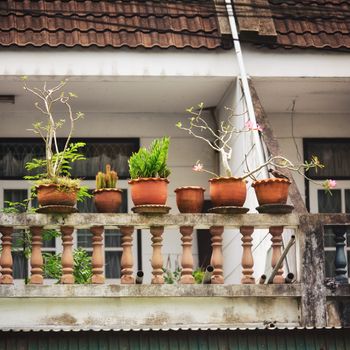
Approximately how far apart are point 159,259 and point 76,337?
3.77ft

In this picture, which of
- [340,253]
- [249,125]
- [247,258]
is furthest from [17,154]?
[340,253]

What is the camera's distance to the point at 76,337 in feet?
42.4

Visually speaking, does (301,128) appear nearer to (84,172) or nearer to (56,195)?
(84,172)

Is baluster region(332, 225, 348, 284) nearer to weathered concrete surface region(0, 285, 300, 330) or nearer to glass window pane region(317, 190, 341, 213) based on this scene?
weathered concrete surface region(0, 285, 300, 330)

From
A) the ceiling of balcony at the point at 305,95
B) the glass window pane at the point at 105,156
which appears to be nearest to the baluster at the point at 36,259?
the glass window pane at the point at 105,156

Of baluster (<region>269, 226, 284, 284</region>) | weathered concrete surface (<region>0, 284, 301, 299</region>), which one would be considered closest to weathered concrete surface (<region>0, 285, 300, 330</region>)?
weathered concrete surface (<region>0, 284, 301, 299</region>)

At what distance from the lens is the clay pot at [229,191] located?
45.0ft

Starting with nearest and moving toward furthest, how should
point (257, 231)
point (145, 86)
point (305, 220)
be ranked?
point (305, 220), point (257, 231), point (145, 86)

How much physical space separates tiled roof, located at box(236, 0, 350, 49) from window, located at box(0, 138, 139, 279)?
2.09 m

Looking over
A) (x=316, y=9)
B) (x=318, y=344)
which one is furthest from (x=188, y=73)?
(x=318, y=344)

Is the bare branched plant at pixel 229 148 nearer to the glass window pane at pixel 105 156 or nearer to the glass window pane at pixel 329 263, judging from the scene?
the glass window pane at pixel 105 156

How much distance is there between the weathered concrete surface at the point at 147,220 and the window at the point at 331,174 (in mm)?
3569

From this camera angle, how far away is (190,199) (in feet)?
45.2

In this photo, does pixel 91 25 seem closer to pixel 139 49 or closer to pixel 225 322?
pixel 139 49
